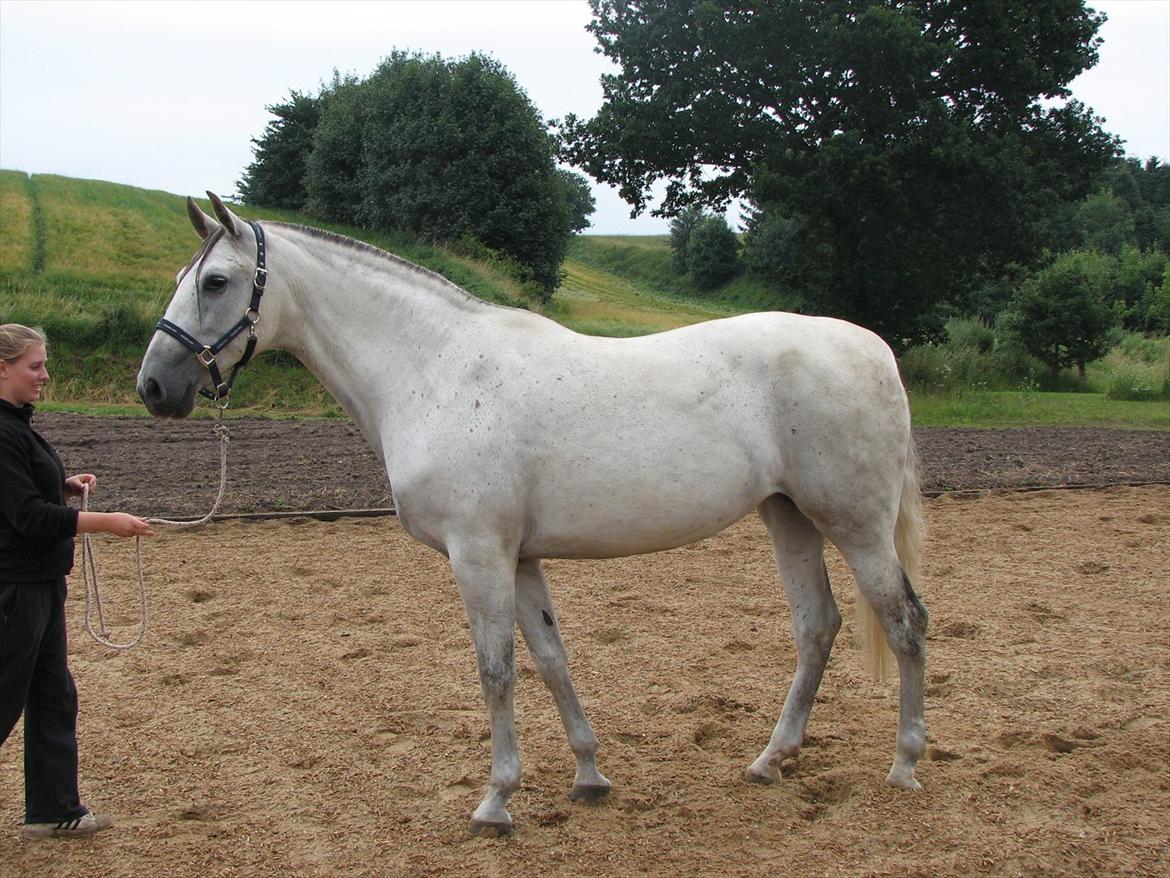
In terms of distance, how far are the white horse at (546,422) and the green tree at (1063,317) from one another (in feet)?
76.7

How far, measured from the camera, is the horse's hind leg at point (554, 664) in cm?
361

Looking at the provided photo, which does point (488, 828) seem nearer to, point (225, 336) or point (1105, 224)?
point (225, 336)

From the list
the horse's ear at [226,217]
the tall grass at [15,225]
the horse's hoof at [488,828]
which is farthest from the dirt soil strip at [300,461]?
the tall grass at [15,225]

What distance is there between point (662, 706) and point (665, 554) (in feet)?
9.77

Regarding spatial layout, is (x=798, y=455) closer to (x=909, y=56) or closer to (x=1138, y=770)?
(x=1138, y=770)

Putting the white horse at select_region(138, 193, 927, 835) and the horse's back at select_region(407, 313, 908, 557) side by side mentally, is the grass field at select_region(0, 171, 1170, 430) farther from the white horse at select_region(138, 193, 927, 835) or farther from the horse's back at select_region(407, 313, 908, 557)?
the horse's back at select_region(407, 313, 908, 557)

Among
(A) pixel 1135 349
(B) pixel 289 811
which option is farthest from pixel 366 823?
(A) pixel 1135 349

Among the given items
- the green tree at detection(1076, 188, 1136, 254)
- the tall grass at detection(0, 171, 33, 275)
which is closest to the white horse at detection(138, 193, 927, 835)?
the tall grass at detection(0, 171, 33, 275)

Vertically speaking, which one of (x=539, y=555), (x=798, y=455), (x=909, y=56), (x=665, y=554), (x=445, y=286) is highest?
(x=909, y=56)

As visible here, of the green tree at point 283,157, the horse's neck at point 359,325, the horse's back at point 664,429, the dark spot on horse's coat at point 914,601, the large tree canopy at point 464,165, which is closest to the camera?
the horse's back at point 664,429

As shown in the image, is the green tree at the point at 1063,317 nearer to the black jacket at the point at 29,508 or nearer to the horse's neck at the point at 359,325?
the horse's neck at the point at 359,325

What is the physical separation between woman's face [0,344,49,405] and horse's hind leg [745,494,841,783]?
9.32ft

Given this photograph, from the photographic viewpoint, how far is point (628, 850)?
323 centimetres

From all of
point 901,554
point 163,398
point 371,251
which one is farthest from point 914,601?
point 163,398
